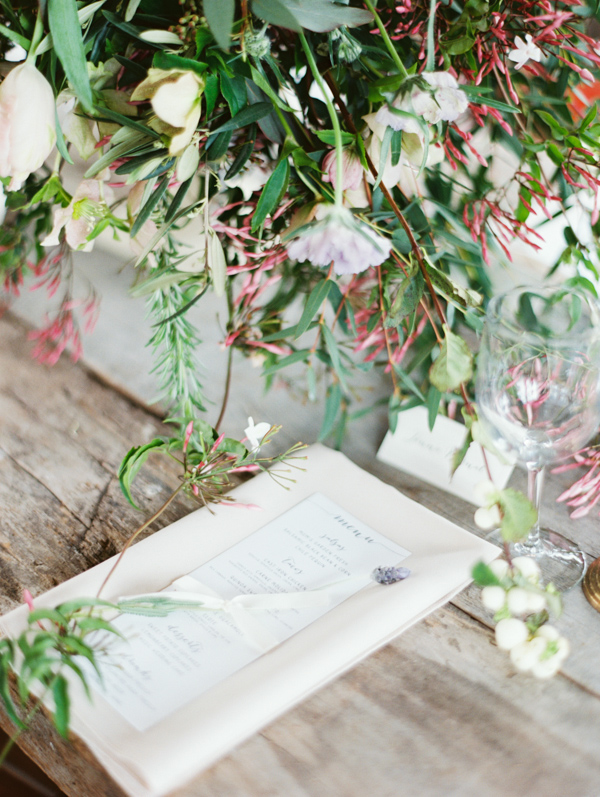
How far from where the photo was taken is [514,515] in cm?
44

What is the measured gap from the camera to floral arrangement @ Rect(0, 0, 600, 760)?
15.5 inches

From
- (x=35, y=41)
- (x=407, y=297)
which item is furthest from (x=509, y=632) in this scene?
(x=35, y=41)

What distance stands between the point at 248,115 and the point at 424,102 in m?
0.12

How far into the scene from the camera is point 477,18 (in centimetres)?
48

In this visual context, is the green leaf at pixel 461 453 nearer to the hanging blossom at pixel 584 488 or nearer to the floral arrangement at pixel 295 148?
the floral arrangement at pixel 295 148

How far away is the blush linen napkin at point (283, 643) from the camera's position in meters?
0.37

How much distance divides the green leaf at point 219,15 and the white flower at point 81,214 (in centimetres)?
20

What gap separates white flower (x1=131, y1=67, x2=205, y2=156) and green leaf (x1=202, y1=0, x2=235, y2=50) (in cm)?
5

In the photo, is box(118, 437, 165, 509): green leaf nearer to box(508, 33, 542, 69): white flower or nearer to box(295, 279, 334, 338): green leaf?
box(295, 279, 334, 338): green leaf

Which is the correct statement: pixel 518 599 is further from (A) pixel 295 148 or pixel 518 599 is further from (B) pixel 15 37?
(B) pixel 15 37

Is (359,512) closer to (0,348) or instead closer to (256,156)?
(256,156)

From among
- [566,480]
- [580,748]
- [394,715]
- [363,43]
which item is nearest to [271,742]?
[394,715]

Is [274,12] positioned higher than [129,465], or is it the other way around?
[274,12]

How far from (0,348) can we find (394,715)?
2.13ft
